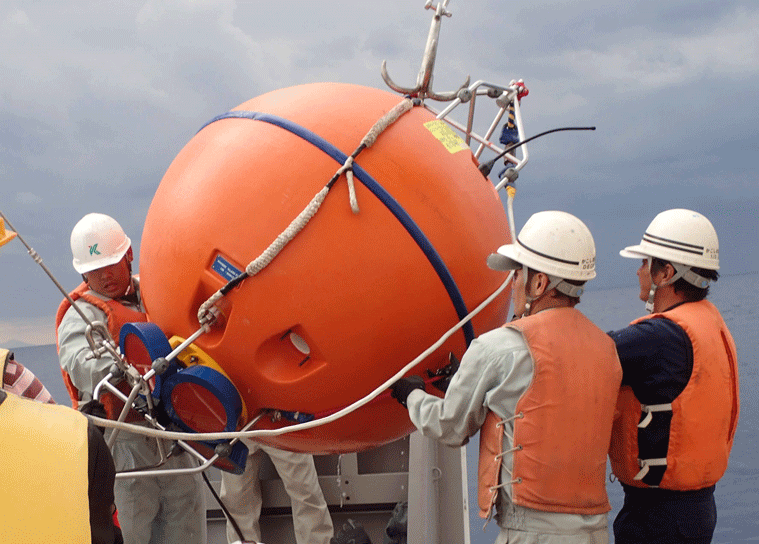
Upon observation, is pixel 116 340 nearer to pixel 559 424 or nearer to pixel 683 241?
pixel 559 424

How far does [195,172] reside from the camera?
2867 mm

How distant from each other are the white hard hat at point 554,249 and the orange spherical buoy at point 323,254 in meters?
0.15

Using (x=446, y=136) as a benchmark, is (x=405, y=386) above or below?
below

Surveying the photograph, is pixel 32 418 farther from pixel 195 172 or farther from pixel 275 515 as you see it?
pixel 275 515

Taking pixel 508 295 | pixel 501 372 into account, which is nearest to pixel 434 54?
pixel 508 295

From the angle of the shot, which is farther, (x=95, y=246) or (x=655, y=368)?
(x=95, y=246)

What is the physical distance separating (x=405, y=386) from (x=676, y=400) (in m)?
1.02

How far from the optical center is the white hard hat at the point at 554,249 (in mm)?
2662

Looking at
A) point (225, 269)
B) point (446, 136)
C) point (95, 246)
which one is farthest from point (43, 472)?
point (95, 246)

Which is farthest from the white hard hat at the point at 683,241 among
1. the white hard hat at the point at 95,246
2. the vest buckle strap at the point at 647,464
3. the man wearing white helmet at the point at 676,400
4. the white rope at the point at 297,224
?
the white hard hat at the point at 95,246

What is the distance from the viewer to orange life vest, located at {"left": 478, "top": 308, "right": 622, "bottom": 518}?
252 cm

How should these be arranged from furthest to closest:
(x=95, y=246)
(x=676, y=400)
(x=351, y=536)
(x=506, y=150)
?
(x=351, y=536)
(x=95, y=246)
(x=506, y=150)
(x=676, y=400)

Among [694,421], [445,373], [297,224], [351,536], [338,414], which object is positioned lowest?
[351,536]

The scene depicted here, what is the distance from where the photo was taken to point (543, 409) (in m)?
2.51
